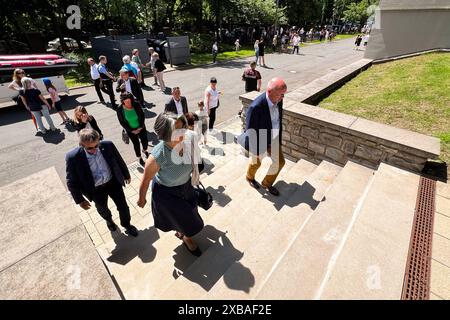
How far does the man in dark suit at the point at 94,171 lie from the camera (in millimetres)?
3109

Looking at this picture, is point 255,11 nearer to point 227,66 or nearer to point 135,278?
point 227,66

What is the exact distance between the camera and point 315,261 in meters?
2.52

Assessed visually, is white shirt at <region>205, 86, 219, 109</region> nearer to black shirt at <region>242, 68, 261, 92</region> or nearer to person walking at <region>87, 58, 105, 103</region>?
black shirt at <region>242, 68, 261, 92</region>

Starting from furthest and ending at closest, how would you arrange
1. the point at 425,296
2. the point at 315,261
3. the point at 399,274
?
the point at 315,261 < the point at 399,274 < the point at 425,296

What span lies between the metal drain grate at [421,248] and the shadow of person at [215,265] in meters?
1.51

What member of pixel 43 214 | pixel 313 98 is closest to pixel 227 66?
pixel 313 98

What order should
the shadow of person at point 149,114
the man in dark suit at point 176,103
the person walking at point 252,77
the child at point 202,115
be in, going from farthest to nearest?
Result: the shadow of person at point 149,114 < the person walking at point 252,77 < the child at point 202,115 < the man in dark suit at point 176,103

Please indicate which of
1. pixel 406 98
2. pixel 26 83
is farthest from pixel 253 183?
pixel 26 83

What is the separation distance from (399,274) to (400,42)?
12.3 metres

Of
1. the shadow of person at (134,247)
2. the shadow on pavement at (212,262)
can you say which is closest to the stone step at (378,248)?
the shadow on pavement at (212,262)

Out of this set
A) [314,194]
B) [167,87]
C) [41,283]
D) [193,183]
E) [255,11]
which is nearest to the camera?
[41,283]

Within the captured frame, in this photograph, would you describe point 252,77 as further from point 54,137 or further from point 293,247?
point 54,137

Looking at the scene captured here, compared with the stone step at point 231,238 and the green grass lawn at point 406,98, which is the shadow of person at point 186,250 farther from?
the green grass lawn at point 406,98

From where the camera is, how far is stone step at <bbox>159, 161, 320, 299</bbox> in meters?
2.64
